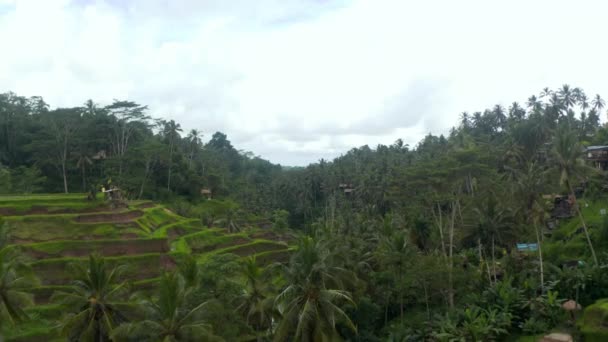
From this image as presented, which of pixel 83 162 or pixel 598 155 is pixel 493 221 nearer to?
pixel 598 155

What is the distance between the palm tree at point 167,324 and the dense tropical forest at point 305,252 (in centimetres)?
6

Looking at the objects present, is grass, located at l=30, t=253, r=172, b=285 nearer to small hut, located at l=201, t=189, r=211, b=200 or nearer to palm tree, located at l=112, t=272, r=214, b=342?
palm tree, located at l=112, t=272, r=214, b=342

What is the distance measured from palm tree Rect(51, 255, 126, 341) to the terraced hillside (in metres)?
6.89

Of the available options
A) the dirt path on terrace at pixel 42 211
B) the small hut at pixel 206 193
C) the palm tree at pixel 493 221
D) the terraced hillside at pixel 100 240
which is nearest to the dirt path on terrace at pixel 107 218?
the terraced hillside at pixel 100 240

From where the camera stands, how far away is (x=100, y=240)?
33344 millimetres

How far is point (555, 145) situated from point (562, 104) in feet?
115

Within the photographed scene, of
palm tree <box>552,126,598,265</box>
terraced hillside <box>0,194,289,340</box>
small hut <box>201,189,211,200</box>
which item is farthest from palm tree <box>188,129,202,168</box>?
palm tree <box>552,126,598,265</box>

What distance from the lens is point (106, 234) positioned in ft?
116

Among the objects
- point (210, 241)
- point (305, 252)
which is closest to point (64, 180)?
point (210, 241)

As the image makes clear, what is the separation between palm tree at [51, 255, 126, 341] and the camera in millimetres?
20000

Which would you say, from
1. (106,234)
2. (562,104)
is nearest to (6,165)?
(106,234)

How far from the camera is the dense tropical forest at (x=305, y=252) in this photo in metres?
20.5

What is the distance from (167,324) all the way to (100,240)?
1740 centimetres

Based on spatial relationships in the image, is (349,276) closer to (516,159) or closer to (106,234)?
(106,234)
